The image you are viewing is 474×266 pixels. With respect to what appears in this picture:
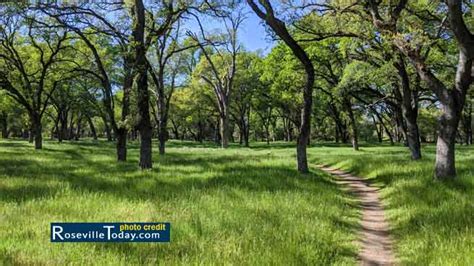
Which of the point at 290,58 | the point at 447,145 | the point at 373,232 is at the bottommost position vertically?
the point at 373,232

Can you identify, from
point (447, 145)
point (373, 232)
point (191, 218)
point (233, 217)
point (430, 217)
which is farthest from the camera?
point (447, 145)

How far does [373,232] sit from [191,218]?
3.65 metres

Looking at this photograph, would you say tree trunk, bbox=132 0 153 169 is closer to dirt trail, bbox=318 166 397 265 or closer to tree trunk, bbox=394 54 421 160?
dirt trail, bbox=318 166 397 265

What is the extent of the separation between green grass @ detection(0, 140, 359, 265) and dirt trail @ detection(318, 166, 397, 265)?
9.3 inches

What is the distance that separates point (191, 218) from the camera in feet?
23.7

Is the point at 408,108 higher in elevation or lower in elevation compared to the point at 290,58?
lower

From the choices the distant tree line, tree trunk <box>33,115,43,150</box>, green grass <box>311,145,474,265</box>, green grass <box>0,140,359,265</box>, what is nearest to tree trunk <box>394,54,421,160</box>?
the distant tree line

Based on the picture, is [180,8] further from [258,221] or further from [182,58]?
[182,58]

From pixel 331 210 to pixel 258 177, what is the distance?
181 inches

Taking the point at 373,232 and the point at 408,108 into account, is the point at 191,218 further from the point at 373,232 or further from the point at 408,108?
the point at 408,108

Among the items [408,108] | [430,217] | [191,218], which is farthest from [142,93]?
[408,108]

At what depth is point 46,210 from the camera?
796 cm

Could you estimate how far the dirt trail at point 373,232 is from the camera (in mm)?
6300

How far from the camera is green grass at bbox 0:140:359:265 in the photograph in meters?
5.31
